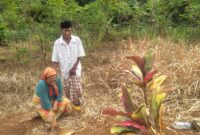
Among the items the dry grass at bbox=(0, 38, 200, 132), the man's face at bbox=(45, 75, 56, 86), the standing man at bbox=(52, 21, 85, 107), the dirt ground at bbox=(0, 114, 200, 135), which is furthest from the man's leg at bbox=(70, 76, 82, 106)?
the man's face at bbox=(45, 75, 56, 86)

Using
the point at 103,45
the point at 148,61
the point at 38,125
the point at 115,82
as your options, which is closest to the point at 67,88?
the point at 38,125

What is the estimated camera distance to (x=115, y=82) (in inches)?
259

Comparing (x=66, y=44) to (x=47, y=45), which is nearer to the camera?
(x=66, y=44)

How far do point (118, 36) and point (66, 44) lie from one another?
3626mm

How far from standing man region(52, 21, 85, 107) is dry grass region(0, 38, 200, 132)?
1.09 ft

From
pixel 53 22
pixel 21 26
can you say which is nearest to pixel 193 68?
pixel 53 22

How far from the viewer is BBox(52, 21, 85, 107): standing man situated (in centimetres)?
569

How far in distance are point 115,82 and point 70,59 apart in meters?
1.12

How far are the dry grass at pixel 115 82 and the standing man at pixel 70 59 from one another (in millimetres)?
333

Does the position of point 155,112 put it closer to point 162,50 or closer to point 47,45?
point 162,50

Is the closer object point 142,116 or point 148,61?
point 142,116

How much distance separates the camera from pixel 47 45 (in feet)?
27.8

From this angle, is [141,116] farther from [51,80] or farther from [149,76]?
[51,80]

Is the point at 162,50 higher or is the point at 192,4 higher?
the point at 192,4
